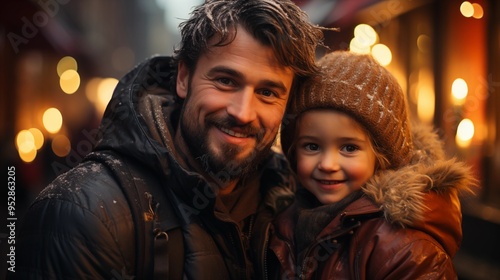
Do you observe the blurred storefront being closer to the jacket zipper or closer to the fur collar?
the fur collar

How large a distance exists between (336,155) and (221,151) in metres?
0.64

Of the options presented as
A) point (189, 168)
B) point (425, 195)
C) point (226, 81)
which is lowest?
point (425, 195)

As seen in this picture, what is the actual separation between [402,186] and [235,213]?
914mm

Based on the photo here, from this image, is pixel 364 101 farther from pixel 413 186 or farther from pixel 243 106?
pixel 243 106

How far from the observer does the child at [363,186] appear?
2607mm

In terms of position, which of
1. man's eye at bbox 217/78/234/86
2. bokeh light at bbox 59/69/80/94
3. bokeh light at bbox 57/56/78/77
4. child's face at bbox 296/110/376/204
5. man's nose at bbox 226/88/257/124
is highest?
bokeh light at bbox 57/56/78/77

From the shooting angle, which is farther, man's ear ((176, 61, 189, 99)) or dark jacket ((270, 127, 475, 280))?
man's ear ((176, 61, 189, 99))

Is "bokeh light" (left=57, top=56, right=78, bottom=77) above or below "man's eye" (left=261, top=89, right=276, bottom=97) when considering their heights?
above

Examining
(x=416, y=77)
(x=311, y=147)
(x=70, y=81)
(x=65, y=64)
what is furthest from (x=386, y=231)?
(x=70, y=81)

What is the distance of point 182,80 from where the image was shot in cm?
322

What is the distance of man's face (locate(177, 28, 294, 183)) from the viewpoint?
2.88 metres

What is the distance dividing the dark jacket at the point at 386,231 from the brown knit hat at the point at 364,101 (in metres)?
0.19

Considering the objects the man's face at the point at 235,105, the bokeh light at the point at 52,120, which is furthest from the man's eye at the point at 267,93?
the bokeh light at the point at 52,120

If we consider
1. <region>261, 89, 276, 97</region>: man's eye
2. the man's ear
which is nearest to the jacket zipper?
<region>261, 89, 276, 97</region>: man's eye
